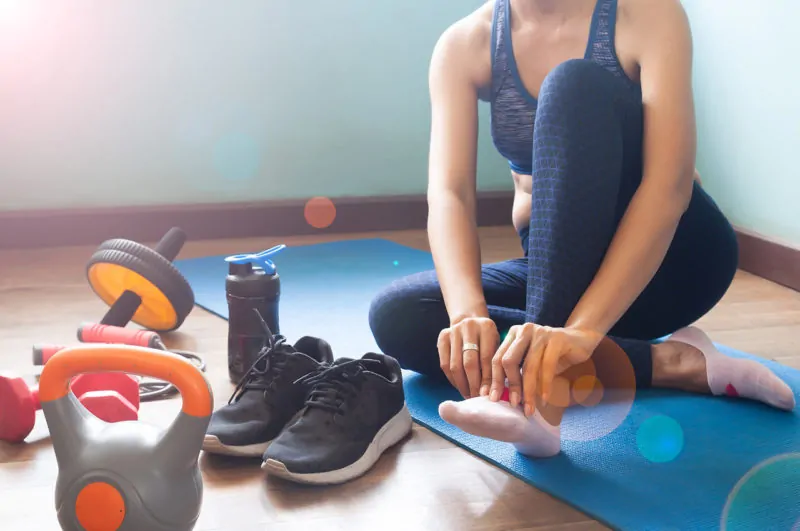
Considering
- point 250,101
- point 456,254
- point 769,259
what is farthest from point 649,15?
point 250,101

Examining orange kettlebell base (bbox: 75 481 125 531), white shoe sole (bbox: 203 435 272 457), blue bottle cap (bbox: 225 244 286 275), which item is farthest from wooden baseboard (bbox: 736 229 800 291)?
orange kettlebell base (bbox: 75 481 125 531)

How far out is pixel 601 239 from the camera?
94cm

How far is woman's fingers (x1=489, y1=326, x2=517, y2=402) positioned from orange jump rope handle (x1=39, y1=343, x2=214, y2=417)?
300mm

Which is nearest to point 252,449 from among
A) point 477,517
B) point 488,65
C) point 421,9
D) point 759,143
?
point 477,517

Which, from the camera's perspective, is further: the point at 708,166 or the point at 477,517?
the point at 708,166

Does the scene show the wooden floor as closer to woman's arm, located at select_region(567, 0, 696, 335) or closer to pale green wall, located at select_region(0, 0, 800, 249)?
woman's arm, located at select_region(567, 0, 696, 335)

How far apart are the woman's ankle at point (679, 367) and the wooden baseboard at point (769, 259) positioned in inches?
33.5

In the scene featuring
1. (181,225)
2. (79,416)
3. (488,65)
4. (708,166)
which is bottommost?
(181,225)

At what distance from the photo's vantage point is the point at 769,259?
201cm

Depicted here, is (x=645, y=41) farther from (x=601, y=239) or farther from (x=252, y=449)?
(x=252, y=449)

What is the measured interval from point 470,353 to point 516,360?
62mm

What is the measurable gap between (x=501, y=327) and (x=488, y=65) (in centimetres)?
37

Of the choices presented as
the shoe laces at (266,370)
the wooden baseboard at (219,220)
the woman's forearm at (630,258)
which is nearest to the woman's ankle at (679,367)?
the woman's forearm at (630,258)

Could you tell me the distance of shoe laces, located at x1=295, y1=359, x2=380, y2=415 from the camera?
0.98 metres
